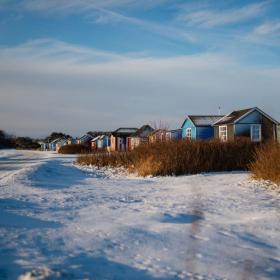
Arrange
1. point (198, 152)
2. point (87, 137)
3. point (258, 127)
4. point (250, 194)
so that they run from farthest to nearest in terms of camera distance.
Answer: point (87, 137), point (258, 127), point (198, 152), point (250, 194)

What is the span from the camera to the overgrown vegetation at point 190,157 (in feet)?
56.2

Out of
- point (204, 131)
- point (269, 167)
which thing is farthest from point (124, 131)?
point (269, 167)

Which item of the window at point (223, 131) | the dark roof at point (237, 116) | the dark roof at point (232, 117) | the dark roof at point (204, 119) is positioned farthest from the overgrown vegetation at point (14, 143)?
the dark roof at point (237, 116)

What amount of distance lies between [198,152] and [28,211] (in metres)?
11.3

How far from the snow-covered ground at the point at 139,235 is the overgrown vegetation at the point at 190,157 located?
638cm

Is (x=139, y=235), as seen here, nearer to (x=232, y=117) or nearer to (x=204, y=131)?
(x=232, y=117)

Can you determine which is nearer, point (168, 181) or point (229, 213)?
point (229, 213)

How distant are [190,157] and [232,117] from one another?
20.2m

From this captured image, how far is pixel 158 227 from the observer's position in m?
6.74

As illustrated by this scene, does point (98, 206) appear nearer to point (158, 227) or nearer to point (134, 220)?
point (134, 220)

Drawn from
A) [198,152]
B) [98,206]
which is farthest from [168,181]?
[98,206]

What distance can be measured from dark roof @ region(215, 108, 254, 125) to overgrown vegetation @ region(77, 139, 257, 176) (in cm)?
1566

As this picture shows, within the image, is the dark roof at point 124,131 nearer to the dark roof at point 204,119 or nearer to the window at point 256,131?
the dark roof at point 204,119

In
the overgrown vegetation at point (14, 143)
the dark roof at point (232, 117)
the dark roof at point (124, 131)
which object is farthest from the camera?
the overgrown vegetation at point (14, 143)
